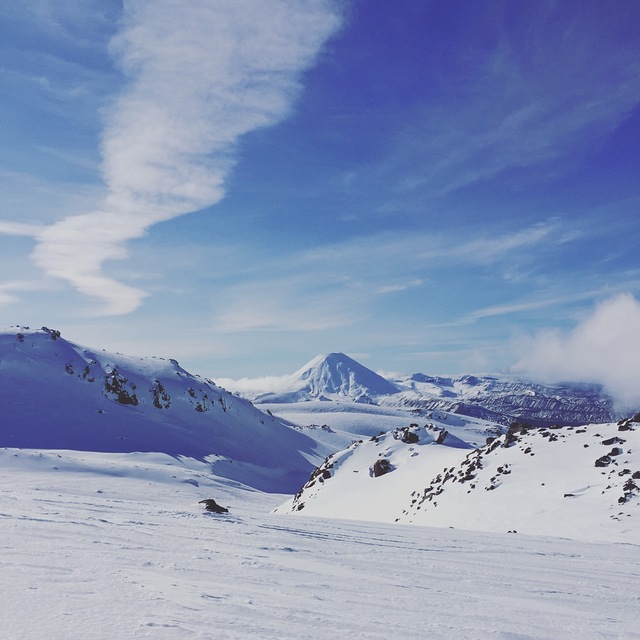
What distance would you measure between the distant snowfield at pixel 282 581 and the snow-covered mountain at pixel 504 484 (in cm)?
1204

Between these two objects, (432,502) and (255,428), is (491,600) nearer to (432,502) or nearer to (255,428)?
(432,502)

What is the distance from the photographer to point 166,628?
5113 mm

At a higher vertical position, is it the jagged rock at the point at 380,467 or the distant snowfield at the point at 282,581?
the distant snowfield at the point at 282,581

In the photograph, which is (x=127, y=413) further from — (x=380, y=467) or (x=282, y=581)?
(x=282, y=581)

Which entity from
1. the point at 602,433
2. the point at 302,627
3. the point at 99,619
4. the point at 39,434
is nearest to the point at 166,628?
the point at 99,619

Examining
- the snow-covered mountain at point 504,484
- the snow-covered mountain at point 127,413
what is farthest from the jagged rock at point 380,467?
the snow-covered mountain at point 127,413

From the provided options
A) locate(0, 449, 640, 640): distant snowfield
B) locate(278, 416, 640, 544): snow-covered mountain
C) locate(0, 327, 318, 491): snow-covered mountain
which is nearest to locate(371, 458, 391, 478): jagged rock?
locate(278, 416, 640, 544): snow-covered mountain

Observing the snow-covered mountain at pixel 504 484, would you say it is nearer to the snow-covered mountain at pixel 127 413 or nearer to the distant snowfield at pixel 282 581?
the distant snowfield at pixel 282 581

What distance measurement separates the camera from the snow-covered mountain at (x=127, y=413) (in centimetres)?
7975

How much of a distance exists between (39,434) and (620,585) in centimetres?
8264

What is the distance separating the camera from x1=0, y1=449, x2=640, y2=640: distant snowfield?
5566 millimetres

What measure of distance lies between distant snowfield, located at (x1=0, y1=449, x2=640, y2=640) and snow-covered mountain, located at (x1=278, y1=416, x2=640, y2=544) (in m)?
12.0

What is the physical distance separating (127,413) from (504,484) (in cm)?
7696

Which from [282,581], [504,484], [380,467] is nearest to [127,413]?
[380,467]
